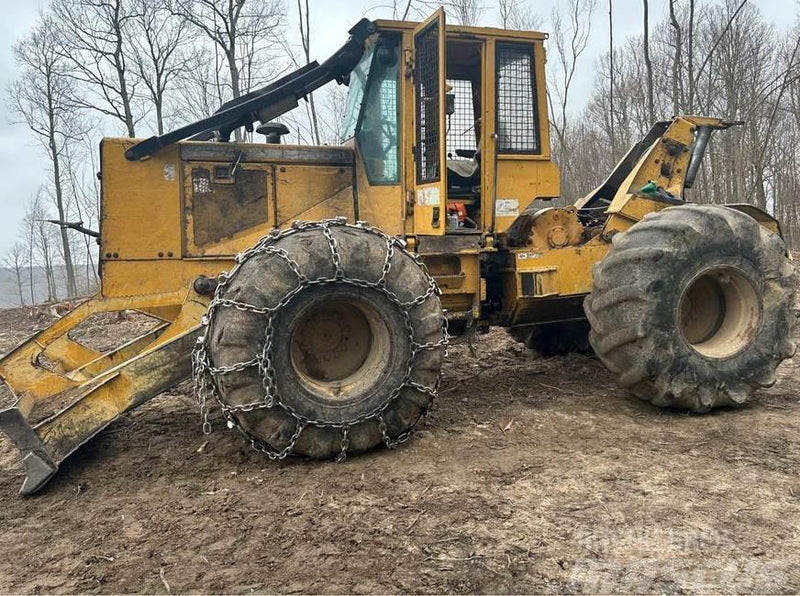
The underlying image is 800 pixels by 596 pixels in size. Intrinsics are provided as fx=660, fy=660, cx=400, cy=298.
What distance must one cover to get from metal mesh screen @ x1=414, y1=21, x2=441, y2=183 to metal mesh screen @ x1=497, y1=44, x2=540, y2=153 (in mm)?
633

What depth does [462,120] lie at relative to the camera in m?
5.44

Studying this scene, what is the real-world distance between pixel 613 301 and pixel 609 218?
1.20m

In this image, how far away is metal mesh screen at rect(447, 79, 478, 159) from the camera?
540 centimetres

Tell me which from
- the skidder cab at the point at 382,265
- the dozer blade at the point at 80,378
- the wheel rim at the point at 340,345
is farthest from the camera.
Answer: the wheel rim at the point at 340,345

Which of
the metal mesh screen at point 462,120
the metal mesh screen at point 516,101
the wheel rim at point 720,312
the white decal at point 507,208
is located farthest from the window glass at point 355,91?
the wheel rim at point 720,312

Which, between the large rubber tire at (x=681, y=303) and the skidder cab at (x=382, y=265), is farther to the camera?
the large rubber tire at (x=681, y=303)

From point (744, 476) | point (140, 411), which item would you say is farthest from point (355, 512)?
point (140, 411)

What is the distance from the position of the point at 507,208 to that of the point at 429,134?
866 mm

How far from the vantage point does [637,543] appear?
2775mm

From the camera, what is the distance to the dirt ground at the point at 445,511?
102 inches

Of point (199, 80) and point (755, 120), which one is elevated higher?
point (199, 80)

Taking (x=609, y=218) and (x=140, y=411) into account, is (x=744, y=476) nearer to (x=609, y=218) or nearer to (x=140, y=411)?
(x=609, y=218)

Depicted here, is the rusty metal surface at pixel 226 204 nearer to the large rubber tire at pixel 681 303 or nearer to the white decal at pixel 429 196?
the white decal at pixel 429 196

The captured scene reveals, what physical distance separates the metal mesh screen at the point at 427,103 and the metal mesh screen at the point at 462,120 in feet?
1.70
